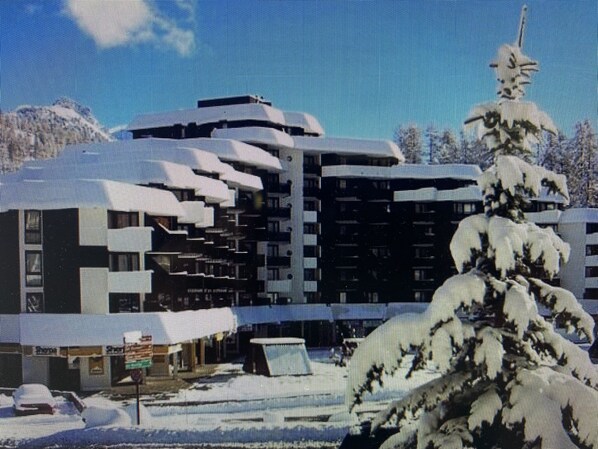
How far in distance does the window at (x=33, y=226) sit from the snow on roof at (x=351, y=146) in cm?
211

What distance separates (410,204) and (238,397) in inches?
81.0

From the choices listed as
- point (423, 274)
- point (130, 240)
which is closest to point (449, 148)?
point (423, 274)

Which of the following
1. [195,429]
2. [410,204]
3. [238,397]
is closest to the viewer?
[195,429]

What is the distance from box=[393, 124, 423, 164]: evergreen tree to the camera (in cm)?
417

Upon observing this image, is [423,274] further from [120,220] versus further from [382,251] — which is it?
[120,220]

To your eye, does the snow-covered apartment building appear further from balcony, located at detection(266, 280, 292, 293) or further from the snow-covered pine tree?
the snow-covered pine tree

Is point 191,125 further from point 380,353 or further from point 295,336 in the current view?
point 380,353

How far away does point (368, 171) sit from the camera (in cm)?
444

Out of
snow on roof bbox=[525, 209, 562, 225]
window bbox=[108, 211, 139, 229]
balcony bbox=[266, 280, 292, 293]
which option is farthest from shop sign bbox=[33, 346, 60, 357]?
snow on roof bbox=[525, 209, 562, 225]

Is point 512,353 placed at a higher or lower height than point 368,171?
lower

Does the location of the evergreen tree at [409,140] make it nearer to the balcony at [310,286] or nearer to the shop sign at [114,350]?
the balcony at [310,286]

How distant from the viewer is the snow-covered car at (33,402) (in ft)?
13.2

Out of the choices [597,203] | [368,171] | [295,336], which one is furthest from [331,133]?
[597,203]

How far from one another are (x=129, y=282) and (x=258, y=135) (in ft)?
6.08
